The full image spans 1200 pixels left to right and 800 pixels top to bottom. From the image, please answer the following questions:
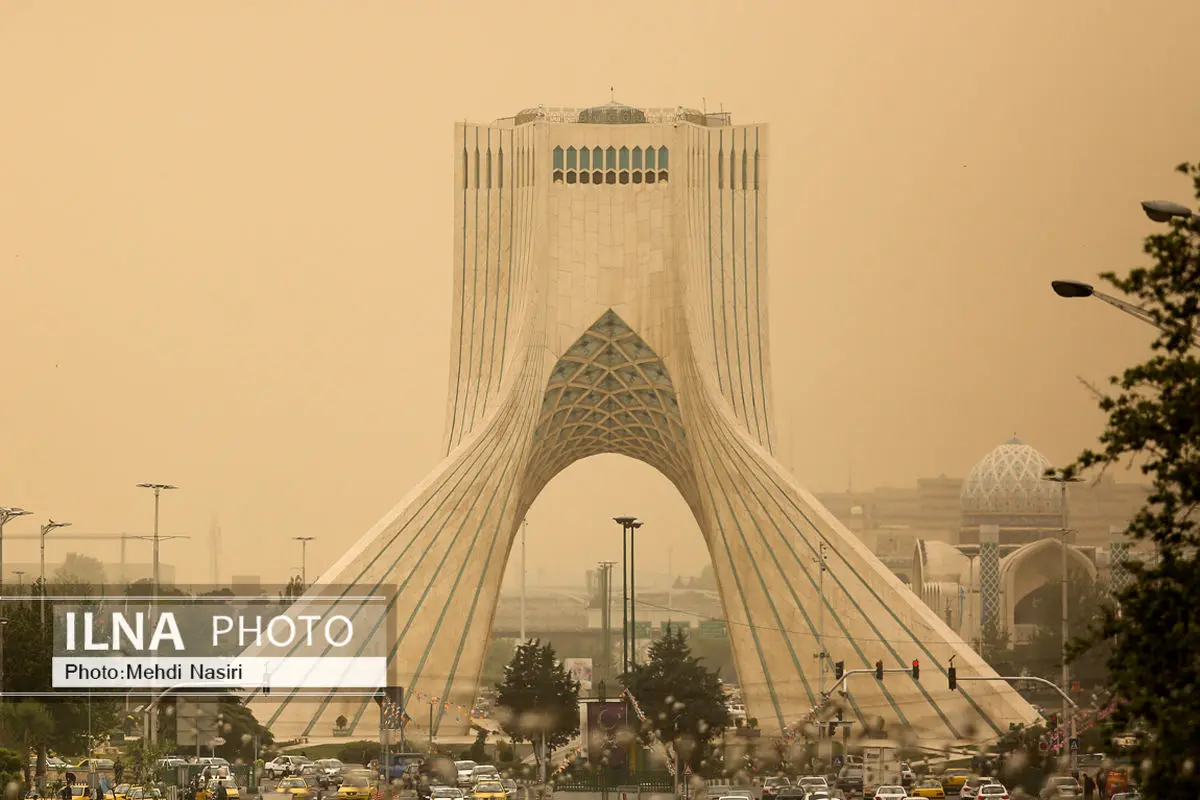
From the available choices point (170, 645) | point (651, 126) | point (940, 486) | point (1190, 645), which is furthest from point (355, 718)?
point (940, 486)

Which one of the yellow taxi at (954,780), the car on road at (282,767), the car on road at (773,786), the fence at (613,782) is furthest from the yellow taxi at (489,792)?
the yellow taxi at (954,780)

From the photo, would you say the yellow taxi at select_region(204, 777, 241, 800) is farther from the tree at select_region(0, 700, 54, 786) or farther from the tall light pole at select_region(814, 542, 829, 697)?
the tall light pole at select_region(814, 542, 829, 697)

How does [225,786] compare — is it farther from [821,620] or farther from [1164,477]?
[1164,477]

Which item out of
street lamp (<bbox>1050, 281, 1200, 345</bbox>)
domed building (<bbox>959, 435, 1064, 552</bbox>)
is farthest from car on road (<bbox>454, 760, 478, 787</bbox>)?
domed building (<bbox>959, 435, 1064, 552</bbox>)

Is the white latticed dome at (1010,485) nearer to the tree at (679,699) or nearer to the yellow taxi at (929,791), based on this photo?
the tree at (679,699)

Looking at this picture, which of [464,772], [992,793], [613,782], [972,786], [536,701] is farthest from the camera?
[536,701]

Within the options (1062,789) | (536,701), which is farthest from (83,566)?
(1062,789)
